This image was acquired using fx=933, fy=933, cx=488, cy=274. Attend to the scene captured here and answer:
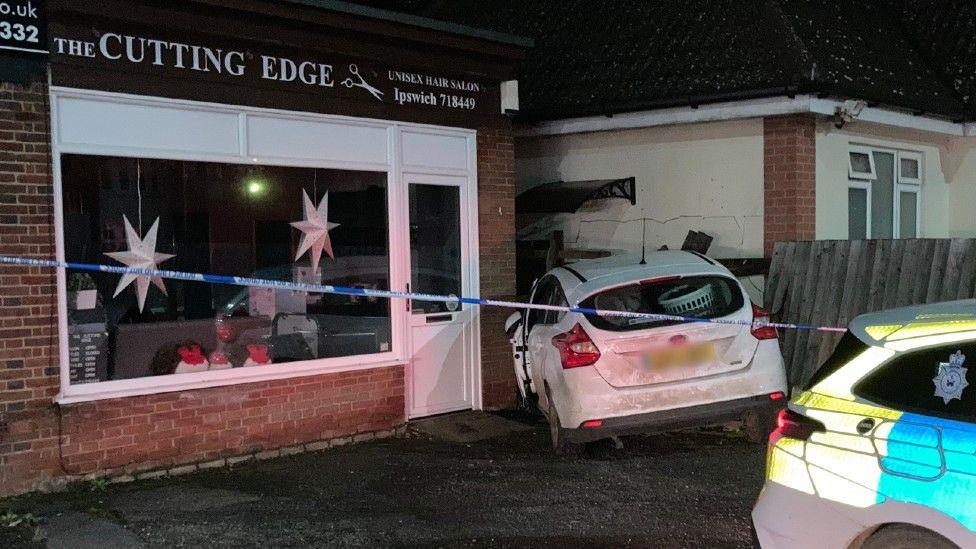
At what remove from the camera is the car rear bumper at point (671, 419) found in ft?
22.5

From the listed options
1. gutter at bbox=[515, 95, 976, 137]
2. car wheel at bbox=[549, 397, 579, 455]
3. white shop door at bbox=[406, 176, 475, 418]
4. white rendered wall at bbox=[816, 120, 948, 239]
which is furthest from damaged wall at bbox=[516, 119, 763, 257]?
car wheel at bbox=[549, 397, 579, 455]

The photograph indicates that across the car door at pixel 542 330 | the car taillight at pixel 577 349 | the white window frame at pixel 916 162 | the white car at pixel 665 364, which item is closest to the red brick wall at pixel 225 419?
the car door at pixel 542 330

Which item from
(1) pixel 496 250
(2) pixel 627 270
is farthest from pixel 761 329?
(1) pixel 496 250

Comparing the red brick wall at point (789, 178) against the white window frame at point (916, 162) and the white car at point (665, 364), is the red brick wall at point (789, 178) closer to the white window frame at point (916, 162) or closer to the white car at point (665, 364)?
the white window frame at point (916, 162)

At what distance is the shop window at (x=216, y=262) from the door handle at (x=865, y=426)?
16.9 feet

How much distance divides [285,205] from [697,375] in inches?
146

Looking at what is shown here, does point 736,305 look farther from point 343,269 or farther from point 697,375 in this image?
point 343,269

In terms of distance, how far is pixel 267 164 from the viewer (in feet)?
25.6

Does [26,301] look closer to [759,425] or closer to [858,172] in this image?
[759,425]

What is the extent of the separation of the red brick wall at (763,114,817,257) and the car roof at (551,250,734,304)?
7.04 ft

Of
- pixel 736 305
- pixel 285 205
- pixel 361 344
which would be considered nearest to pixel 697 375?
pixel 736 305

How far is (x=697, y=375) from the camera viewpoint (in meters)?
6.89

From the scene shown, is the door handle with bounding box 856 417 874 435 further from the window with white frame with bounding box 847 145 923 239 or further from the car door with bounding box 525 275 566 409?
the window with white frame with bounding box 847 145 923 239

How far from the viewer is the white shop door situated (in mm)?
8828
